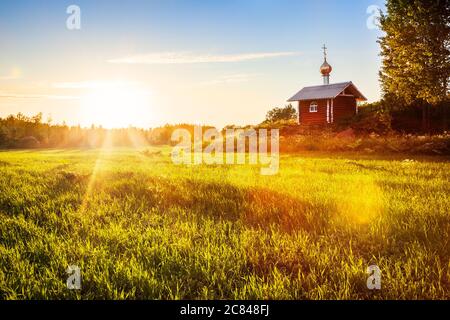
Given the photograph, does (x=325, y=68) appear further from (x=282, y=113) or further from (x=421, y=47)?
(x=282, y=113)

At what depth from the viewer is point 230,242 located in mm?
4617

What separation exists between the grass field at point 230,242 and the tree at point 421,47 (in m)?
23.7

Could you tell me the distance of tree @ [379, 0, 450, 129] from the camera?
27438 mm

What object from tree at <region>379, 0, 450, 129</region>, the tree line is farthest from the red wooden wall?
the tree line

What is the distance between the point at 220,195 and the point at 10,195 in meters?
4.88

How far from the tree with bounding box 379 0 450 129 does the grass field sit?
77.9 feet

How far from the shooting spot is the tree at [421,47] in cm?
2744

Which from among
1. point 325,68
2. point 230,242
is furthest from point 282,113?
point 230,242

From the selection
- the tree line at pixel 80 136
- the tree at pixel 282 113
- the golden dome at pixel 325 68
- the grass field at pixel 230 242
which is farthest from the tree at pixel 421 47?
the tree at pixel 282 113

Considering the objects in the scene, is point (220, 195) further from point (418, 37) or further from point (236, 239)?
point (418, 37)

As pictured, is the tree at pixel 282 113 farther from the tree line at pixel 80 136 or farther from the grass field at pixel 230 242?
the grass field at pixel 230 242

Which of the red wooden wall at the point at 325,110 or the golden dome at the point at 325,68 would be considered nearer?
the red wooden wall at the point at 325,110

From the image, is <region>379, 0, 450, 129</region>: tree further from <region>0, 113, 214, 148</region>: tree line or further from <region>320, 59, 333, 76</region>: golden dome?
<region>0, 113, 214, 148</region>: tree line
